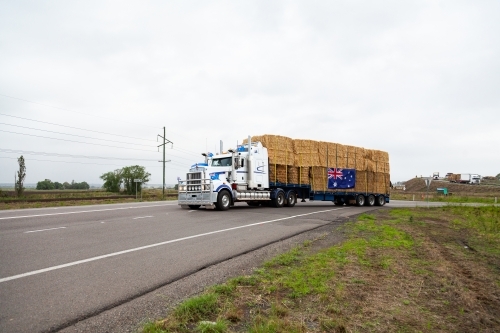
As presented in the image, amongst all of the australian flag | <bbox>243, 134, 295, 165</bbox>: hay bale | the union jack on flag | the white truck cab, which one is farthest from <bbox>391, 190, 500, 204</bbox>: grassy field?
the white truck cab

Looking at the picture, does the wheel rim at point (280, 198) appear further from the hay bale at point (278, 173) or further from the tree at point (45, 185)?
the tree at point (45, 185)

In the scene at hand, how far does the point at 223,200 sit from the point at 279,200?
476 centimetres

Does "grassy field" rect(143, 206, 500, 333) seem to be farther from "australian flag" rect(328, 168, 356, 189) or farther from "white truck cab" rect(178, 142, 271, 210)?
"australian flag" rect(328, 168, 356, 189)

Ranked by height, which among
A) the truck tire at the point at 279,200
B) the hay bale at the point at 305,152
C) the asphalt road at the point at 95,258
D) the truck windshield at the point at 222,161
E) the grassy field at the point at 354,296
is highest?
the hay bale at the point at 305,152

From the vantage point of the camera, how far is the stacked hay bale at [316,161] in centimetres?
2061

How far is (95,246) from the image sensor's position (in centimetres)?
723

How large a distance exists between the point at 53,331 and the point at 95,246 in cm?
419

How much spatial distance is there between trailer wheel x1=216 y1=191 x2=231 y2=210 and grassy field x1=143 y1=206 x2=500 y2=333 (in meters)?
9.88

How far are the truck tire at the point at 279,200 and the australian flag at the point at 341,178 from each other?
4.12 m

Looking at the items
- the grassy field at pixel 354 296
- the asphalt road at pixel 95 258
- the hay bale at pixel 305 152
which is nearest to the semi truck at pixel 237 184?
the hay bale at pixel 305 152

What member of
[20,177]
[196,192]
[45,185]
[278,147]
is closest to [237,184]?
[196,192]

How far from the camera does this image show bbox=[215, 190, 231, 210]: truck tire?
16.8 m

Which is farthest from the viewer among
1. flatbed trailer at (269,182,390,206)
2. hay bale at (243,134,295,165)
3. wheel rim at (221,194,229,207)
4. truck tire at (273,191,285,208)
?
flatbed trailer at (269,182,390,206)

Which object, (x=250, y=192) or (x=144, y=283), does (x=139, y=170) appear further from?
(x=144, y=283)
